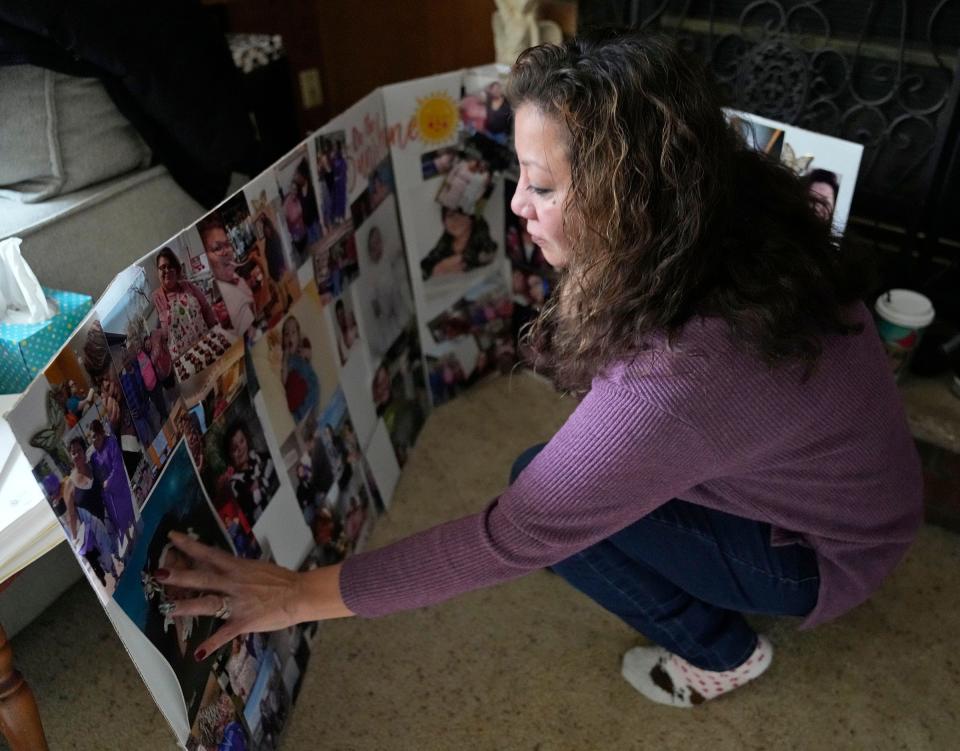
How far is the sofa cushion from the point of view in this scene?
1.08m

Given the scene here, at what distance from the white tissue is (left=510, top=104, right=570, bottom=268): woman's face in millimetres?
538

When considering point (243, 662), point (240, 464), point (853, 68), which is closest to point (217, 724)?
point (243, 662)

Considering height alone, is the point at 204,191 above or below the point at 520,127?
below

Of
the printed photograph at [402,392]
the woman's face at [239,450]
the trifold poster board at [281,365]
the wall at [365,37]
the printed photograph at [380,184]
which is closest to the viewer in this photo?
the trifold poster board at [281,365]

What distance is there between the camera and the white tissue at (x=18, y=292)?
0.89 m

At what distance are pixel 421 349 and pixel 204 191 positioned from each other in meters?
0.49

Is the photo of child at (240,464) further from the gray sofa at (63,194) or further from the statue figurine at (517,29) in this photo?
the statue figurine at (517,29)

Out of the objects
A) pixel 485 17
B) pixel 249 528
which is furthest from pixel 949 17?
pixel 249 528

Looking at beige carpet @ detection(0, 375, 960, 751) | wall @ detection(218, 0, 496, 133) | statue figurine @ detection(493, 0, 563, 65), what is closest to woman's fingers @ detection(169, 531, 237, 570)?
beige carpet @ detection(0, 375, 960, 751)

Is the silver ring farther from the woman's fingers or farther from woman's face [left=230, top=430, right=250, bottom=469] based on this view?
woman's face [left=230, top=430, right=250, bottom=469]

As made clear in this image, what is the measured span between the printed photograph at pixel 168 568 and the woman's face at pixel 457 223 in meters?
0.76

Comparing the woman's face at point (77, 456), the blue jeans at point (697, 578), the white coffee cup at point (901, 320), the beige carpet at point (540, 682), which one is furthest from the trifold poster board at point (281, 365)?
the blue jeans at point (697, 578)

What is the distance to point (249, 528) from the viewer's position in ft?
3.19

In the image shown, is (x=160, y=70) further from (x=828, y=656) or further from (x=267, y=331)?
(x=828, y=656)
